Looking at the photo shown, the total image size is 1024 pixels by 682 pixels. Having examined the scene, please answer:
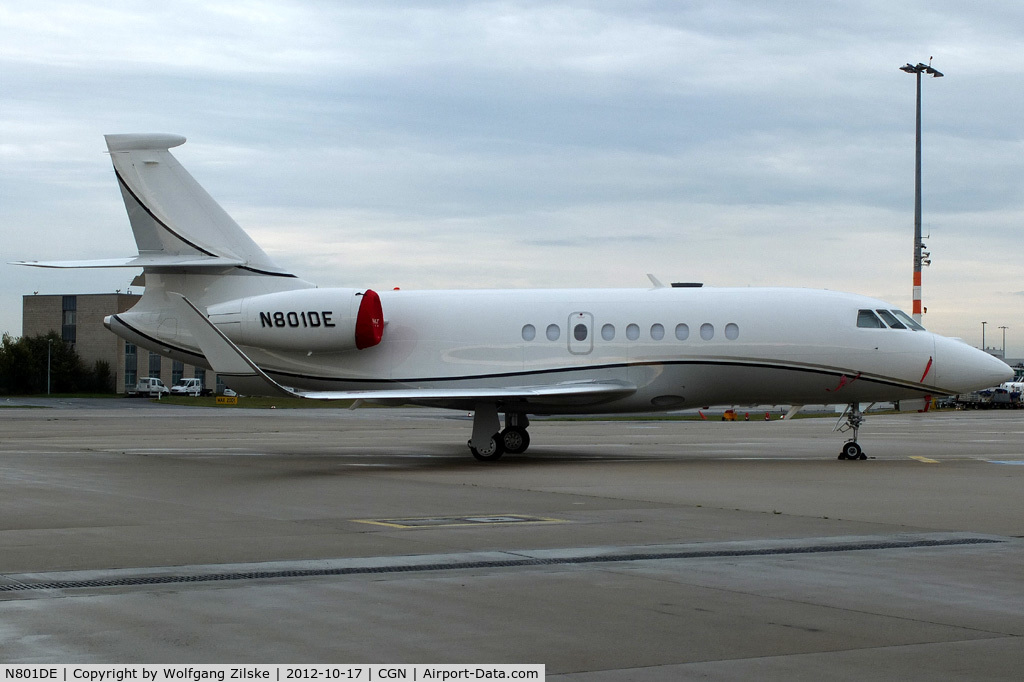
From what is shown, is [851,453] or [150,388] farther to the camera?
[150,388]

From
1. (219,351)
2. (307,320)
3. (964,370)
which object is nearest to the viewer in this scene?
(219,351)

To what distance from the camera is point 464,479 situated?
19.2 metres

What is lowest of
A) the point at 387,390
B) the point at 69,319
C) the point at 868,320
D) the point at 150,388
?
the point at 150,388

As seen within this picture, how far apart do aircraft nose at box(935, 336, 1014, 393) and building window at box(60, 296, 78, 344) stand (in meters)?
103

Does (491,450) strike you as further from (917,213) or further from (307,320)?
(917,213)

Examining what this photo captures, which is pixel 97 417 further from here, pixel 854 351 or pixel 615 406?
pixel 854 351

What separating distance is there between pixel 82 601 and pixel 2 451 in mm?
20015

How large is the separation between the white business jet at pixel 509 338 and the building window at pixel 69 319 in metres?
92.8

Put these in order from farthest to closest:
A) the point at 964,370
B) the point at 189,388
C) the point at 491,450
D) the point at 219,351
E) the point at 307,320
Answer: the point at 189,388, the point at 307,320, the point at 491,450, the point at 964,370, the point at 219,351

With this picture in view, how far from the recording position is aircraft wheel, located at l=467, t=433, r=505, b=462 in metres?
23.4

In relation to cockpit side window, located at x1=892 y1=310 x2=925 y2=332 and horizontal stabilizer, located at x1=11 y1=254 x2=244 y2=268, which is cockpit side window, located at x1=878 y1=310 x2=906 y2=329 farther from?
horizontal stabilizer, located at x1=11 y1=254 x2=244 y2=268

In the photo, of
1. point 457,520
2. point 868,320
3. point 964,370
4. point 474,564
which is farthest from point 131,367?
point 474,564

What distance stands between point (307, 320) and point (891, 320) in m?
12.6
